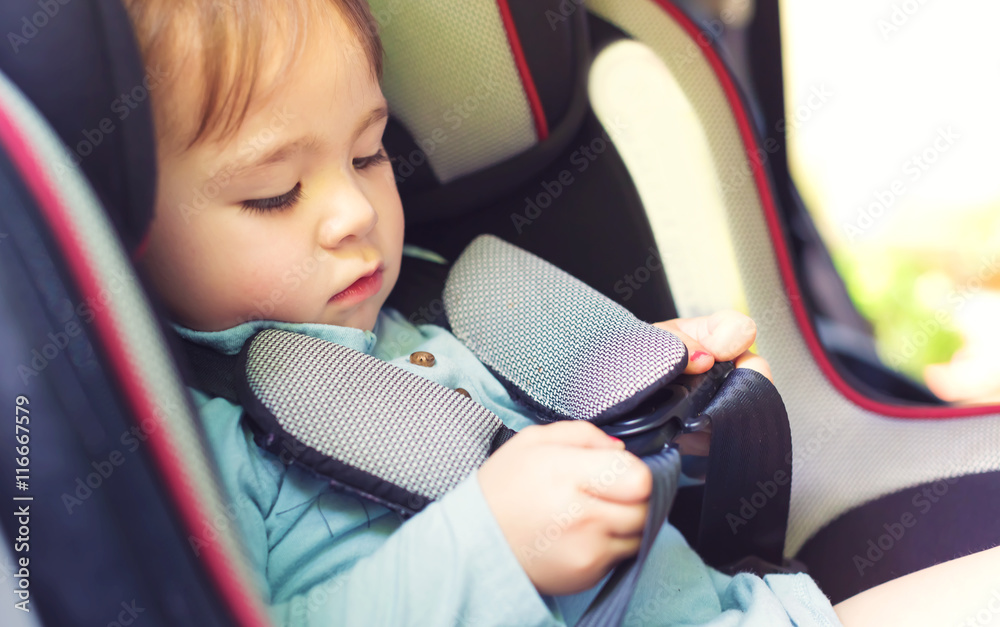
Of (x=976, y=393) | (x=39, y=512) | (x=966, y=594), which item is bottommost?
(x=976, y=393)

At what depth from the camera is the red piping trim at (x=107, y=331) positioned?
14.9 inches

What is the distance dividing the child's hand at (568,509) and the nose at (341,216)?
25 centimetres

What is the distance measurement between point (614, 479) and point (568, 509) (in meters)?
0.04

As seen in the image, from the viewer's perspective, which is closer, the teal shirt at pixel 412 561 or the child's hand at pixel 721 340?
the teal shirt at pixel 412 561

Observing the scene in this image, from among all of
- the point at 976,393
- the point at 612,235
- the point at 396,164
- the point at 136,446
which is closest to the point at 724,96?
the point at 612,235

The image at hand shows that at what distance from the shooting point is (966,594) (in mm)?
644

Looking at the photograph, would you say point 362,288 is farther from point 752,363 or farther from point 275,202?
point 752,363

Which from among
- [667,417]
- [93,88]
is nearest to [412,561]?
[667,417]

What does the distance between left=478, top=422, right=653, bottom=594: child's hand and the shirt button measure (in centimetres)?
21

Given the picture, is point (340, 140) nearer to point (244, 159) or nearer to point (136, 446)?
point (244, 159)

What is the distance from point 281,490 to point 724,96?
656mm

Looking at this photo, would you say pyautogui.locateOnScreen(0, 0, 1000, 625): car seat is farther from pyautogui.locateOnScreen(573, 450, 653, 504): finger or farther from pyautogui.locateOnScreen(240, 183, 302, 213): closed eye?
pyautogui.locateOnScreen(573, 450, 653, 504): finger

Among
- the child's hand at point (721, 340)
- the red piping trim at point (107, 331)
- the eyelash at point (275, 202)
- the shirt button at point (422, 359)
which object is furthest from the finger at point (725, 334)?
the red piping trim at point (107, 331)

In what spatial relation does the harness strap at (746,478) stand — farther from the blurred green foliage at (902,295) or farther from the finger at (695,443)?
the blurred green foliage at (902,295)
